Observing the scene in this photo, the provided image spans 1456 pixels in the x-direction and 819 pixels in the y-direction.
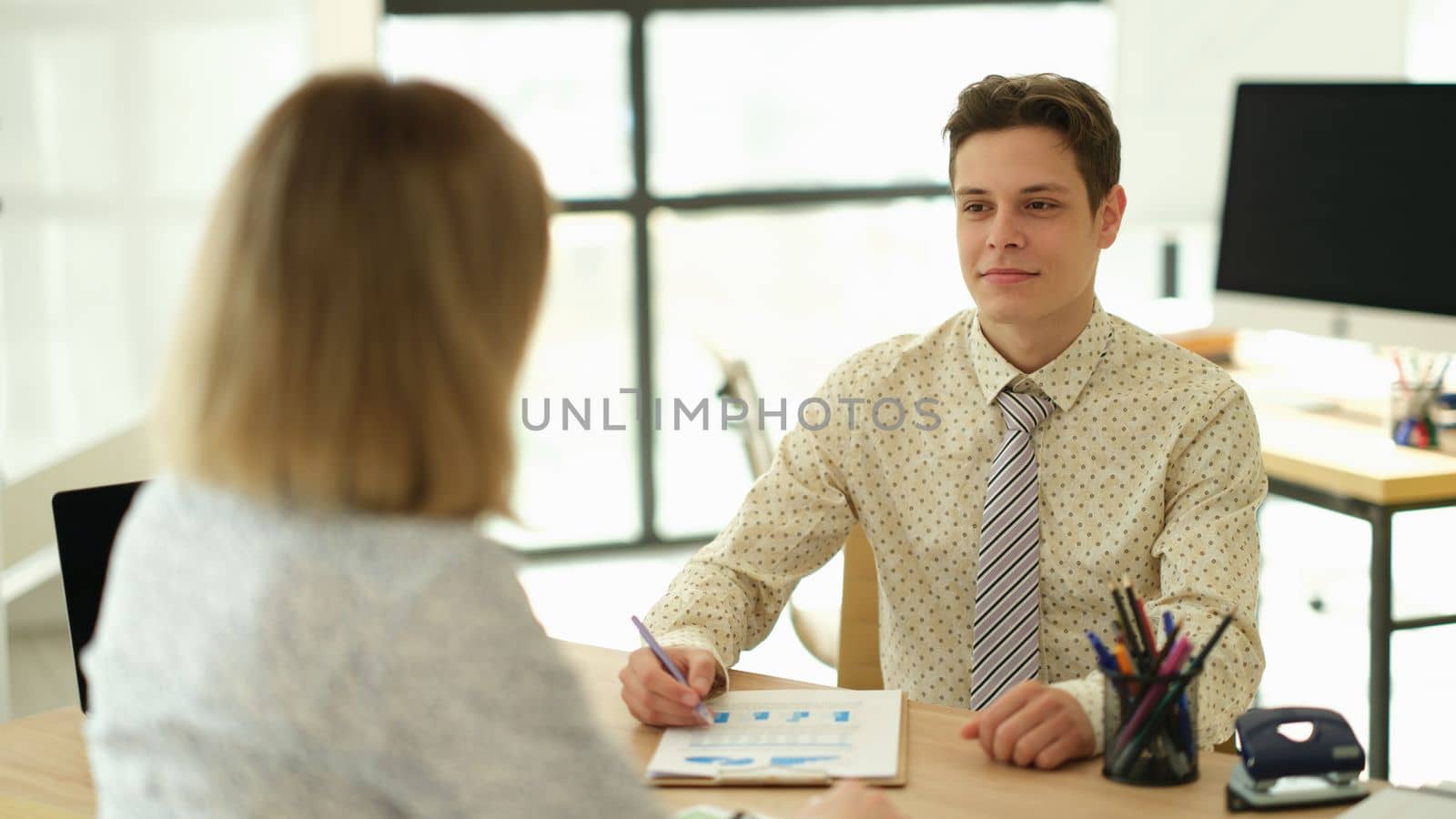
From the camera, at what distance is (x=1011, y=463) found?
69.2 inches

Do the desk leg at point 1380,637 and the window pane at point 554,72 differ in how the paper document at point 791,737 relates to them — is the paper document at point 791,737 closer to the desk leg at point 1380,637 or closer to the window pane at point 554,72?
the desk leg at point 1380,637

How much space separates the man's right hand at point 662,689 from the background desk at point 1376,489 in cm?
139

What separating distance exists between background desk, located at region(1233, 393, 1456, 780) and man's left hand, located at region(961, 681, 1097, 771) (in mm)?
1269

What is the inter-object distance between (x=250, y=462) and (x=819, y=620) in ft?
6.34

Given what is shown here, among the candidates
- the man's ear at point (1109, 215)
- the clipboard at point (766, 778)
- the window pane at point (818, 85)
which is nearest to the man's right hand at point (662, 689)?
the clipboard at point (766, 778)

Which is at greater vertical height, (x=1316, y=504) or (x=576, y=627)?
(x=1316, y=504)

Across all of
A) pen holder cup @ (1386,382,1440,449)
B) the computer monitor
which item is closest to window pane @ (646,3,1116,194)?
the computer monitor

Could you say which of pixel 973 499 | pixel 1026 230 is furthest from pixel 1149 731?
pixel 1026 230

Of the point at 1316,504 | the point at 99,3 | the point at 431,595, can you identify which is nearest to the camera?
the point at 431,595

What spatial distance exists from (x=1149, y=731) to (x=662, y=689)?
0.45m

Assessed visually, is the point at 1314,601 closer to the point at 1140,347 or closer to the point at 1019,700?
the point at 1140,347

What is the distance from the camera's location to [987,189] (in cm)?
181

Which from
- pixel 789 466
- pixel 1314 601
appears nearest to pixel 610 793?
pixel 789 466

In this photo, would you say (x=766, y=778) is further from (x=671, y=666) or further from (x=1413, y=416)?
(x=1413, y=416)
